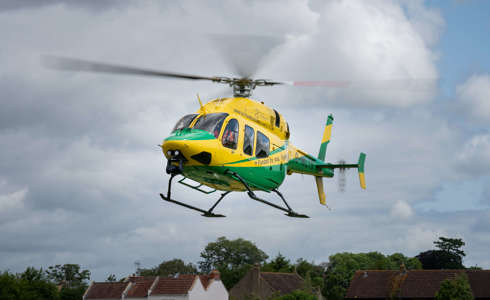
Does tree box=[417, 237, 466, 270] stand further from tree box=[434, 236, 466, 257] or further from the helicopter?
the helicopter

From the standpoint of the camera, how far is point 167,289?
75.6 metres

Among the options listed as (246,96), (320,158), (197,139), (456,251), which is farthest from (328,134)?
(456,251)

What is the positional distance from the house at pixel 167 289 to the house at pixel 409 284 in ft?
60.0

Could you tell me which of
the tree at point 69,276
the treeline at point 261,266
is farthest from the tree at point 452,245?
the tree at point 69,276

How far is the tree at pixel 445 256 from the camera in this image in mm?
123238

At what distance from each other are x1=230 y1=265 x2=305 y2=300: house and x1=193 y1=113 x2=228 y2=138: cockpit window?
61429 mm

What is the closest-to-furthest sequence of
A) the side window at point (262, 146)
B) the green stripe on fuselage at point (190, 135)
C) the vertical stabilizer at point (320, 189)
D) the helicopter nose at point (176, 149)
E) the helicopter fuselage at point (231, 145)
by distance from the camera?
the helicopter nose at point (176, 149)
the green stripe on fuselage at point (190, 135)
the helicopter fuselage at point (231, 145)
the side window at point (262, 146)
the vertical stabilizer at point (320, 189)

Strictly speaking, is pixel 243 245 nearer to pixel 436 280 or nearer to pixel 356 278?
pixel 356 278

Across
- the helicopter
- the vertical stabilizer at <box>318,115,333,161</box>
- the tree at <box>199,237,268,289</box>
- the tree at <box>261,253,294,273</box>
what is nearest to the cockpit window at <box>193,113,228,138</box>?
the helicopter

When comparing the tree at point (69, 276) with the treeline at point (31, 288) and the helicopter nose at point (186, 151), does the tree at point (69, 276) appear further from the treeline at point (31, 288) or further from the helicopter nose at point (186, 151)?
the helicopter nose at point (186, 151)

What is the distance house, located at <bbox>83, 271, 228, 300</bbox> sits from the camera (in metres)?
74.8

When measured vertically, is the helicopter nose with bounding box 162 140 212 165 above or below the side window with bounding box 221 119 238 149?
below

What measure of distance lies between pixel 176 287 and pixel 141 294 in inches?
208

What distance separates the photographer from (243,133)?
24.3 m
